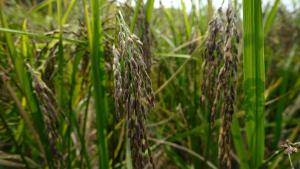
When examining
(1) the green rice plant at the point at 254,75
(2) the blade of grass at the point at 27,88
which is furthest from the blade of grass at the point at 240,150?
(2) the blade of grass at the point at 27,88

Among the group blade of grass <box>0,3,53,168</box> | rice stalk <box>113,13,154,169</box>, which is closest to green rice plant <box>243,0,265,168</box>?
rice stalk <box>113,13,154,169</box>

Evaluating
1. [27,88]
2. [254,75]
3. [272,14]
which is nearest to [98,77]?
[27,88]

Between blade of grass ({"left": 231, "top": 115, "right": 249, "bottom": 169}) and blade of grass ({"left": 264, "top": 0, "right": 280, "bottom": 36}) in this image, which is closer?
blade of grass ({"left": 231, "top": 115, "right": 249, "bottom": 169})

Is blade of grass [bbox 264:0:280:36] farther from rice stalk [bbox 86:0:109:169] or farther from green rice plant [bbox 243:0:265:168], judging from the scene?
rice stalk [bbox 86:0:109:169]

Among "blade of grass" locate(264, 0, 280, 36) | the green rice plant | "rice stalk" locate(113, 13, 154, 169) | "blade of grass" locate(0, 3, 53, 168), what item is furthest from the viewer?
"blade of grass" locate(264, 0, 280, 36)

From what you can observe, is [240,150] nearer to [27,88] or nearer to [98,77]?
[98,77]

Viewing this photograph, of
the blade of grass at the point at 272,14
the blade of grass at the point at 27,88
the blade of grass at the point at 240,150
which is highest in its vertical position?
the blade of grass at the point at 272,14

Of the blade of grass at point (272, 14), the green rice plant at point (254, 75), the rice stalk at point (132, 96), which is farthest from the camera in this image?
the blade of grass at point (272, 14)

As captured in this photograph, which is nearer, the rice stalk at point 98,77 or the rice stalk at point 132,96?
the rice stalk at point 132,96

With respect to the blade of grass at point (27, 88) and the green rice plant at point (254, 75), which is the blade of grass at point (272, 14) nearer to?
the green rice plant at point (254, 75)

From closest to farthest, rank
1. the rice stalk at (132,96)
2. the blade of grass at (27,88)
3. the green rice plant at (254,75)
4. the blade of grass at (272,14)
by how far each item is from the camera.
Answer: the rice stalk at (132,96) → the green rice plant at (254,75) → the blade of grass at (27,88) → the blade of grass at (272,14)
